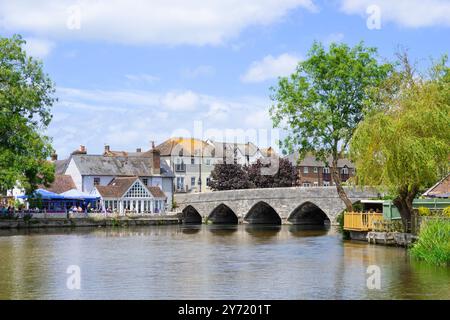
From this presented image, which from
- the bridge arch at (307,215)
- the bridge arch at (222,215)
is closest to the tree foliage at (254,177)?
the bridge arch at (222,215)

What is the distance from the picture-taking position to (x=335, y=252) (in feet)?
103

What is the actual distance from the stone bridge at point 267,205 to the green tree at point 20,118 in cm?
2283

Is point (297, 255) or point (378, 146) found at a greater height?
point (378, 146)

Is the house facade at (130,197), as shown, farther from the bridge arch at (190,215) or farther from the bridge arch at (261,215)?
the bridge arch at (261,215)

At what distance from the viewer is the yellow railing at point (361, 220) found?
120 ft

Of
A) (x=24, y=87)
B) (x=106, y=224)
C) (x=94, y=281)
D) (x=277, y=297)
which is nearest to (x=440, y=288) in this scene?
(x=277, y=297)

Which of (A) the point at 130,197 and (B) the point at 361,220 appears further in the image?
(A) the point at 130,197

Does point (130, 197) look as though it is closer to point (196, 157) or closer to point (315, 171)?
point (196, 157)

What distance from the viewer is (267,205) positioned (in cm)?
7212

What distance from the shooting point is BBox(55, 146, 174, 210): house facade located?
263ft

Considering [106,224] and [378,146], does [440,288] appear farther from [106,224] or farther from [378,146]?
[106,224]

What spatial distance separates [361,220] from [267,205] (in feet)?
114

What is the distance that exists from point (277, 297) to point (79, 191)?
5984cm

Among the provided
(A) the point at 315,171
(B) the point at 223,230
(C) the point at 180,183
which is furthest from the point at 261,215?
(A) the point at 315,171
